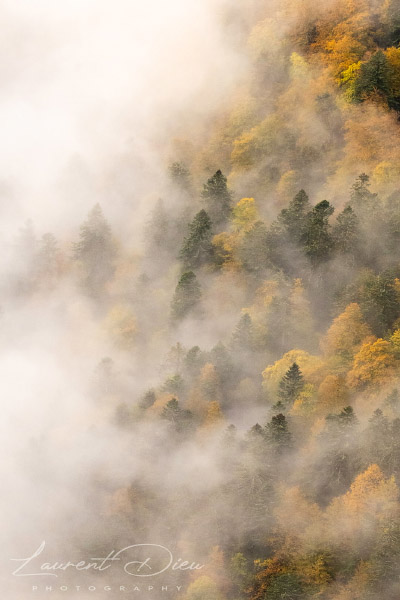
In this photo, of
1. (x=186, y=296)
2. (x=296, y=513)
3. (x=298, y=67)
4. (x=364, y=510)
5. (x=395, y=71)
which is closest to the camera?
(x=364, y=510)

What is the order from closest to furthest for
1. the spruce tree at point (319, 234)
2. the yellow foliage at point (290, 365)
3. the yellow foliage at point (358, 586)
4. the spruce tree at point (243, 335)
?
the yellow foliage at point (358, 586), the yellow foliage at point (290, 365), the spruce tree at point (243, 335), the spruce tree at point (319, 234)

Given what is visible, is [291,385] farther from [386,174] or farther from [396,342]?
[386,174]

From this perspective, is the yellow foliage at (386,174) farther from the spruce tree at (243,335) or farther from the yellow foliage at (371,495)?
the yellow foliage at (371,495)

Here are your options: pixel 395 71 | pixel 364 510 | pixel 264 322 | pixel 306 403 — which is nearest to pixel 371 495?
pixel 364 510

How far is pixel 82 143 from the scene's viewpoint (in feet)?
615

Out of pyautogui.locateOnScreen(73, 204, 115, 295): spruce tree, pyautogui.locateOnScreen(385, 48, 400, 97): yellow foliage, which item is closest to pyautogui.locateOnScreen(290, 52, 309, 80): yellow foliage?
pyautogui.locateOnScreen(385, 48, 400, 97): yellow foliage

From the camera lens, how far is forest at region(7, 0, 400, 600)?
10319 centimetres

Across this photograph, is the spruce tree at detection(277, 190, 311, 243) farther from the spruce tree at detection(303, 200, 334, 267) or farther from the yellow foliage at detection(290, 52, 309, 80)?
the yellow foliage at detection(290, 52, 309, 80)

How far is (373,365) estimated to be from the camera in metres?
111

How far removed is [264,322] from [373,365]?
68.1 ft

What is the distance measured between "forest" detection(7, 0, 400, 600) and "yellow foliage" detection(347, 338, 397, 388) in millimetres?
208

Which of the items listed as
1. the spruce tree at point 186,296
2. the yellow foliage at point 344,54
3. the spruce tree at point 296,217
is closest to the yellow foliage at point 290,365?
the spruce tree at point 186,296

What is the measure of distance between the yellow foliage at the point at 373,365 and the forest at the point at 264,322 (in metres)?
0.21

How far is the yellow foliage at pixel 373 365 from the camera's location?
110188 mm
